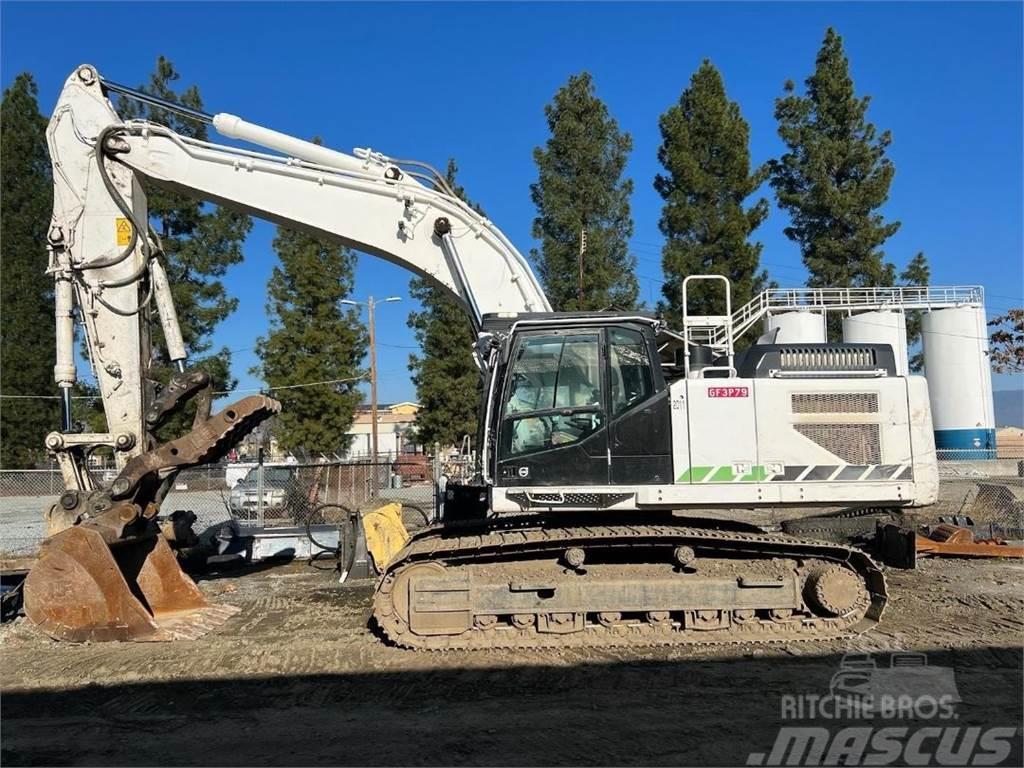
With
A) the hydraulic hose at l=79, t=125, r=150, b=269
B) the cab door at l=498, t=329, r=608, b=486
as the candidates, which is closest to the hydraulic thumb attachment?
the hydraulic hose at l=79, t=125, r=150, b=269

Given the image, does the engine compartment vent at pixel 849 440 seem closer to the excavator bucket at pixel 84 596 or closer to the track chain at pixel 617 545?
the track chain at pixel 617 545

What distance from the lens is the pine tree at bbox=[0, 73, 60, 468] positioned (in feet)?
98.5

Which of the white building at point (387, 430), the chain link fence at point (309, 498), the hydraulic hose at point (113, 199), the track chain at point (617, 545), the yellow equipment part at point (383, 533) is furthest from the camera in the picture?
the white building at point (387, 430)

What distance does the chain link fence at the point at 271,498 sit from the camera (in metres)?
13.2

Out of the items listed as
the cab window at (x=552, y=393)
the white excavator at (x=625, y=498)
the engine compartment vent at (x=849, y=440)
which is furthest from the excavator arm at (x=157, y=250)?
the engine compartment vent at (x=849, y=440)

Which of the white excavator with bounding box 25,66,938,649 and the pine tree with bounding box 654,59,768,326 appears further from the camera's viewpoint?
the pine tree with bounding box 654,59,768,326

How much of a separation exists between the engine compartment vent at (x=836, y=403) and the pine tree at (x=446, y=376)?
81.8 feet

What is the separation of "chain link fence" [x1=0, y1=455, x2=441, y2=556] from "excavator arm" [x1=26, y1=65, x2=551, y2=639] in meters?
4.95

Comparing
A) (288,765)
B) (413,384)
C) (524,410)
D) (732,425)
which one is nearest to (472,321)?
(524,410)

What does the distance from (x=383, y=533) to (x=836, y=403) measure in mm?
5243

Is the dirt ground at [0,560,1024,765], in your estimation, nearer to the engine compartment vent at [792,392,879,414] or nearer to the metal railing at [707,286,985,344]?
the engine compartment vent at [792,392,879,414]

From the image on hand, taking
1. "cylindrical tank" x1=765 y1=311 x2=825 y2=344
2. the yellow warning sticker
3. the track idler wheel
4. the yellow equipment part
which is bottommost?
the track idler wheel

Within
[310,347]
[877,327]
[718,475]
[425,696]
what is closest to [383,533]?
[425,696]

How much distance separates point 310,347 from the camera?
29.2 m
